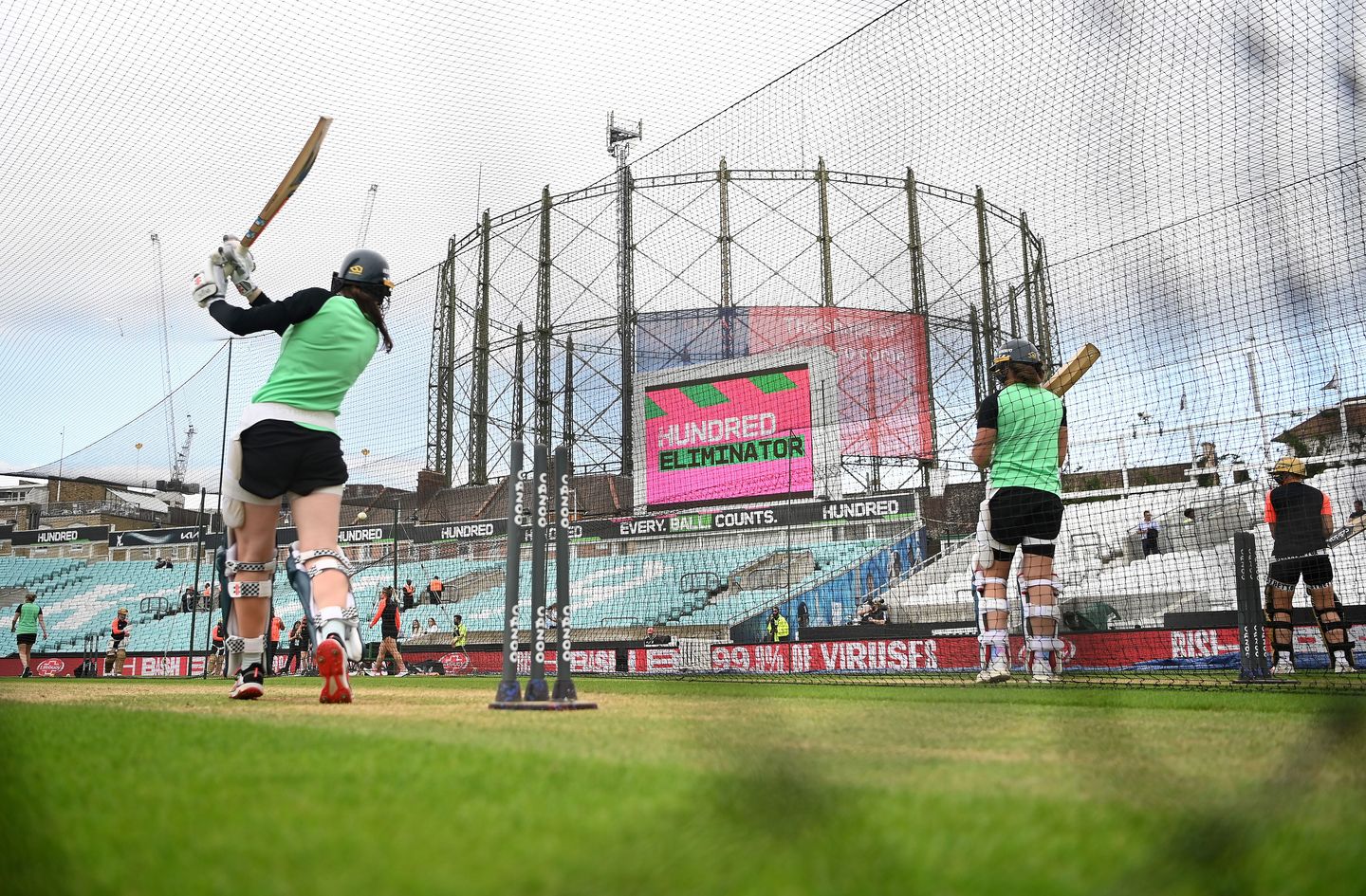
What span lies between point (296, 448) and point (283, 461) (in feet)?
0.27

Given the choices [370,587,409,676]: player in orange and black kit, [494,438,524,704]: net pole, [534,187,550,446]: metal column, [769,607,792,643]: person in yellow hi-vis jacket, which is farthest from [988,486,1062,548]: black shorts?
[534,187,550,446]: metal column

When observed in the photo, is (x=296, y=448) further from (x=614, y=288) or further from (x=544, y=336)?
(x=544, y=336)

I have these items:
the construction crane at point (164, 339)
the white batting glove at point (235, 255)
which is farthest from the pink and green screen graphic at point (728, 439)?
the white batting glove at point (235, 255)

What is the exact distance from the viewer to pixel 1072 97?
7.51 meters

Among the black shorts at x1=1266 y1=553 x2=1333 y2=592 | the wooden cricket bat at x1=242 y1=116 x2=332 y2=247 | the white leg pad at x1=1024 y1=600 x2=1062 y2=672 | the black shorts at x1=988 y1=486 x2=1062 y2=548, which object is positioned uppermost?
the wooden cricket bat at x1=242 y1=116 x2=332 y2=247

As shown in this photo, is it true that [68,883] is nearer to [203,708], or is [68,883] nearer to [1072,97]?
[203,708]

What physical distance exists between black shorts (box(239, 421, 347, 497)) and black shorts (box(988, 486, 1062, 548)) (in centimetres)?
377

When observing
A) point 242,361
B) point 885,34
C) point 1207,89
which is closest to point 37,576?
point 242,361

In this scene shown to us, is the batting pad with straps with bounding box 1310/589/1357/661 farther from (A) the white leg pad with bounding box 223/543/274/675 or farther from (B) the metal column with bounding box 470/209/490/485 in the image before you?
(B) the metal column with bounding box 470/209/490/485

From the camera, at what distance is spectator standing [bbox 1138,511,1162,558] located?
16031 mm

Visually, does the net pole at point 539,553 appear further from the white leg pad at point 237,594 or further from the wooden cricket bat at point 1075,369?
the wooden cricket bat at point 1075,369

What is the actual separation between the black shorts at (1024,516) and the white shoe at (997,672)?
28.3 inches

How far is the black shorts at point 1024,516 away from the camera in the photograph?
6.23m

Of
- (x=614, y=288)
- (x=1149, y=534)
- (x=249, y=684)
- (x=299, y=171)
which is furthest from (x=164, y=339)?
(x=614, y=288)
